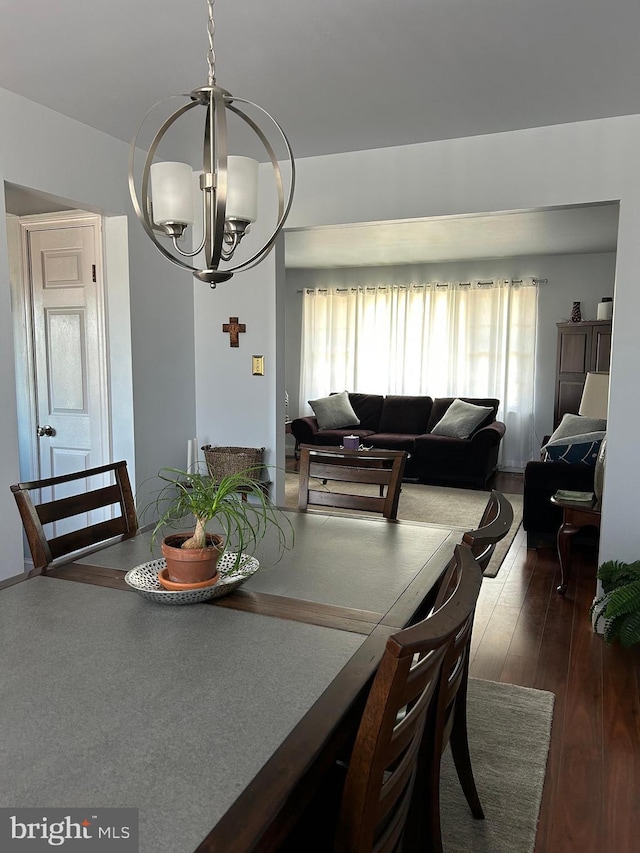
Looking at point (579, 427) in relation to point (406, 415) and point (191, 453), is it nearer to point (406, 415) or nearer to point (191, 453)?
point (406, 415)

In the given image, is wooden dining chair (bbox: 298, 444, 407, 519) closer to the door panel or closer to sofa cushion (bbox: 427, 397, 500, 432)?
the door panel

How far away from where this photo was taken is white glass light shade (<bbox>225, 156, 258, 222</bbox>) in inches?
69.0

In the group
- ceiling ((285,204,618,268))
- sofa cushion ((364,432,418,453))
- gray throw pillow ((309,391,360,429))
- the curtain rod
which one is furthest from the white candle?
the curtain rod

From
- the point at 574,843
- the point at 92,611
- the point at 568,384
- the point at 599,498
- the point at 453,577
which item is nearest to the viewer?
the point at 453,577

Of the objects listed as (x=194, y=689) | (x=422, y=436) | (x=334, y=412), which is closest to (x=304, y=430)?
(x=334, y=412)

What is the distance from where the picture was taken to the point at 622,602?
9.26ft

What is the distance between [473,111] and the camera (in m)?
3.02

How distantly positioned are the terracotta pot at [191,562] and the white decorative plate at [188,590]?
4 cm

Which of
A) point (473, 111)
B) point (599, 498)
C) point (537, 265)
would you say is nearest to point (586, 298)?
point (537, 265)

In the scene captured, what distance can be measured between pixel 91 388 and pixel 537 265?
18.6ft

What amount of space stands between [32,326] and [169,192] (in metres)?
2.61

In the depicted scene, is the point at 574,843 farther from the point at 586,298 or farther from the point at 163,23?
the point at 586,298

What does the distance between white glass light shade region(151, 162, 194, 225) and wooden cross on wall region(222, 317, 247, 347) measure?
2.23 meters

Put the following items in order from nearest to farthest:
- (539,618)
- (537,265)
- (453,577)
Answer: (453,577) → (539,618) → (537,265)
